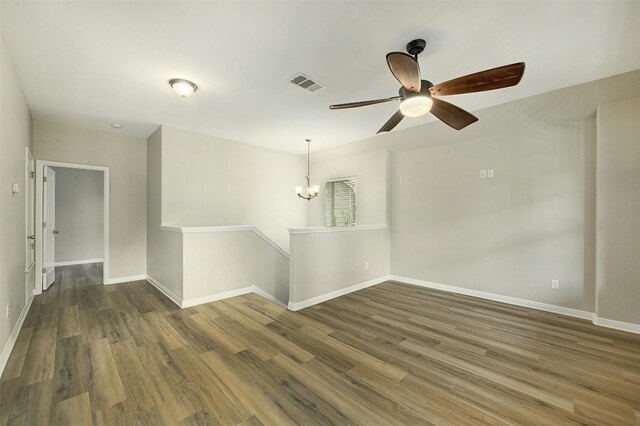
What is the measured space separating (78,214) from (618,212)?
421 inches

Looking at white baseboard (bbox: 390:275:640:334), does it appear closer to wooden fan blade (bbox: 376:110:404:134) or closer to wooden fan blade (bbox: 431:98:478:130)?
wooden fan blade (bbox: 431:98:478:130)

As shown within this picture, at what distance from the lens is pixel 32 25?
7.24 ft

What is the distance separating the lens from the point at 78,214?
23.2ft

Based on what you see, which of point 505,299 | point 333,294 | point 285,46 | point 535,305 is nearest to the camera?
point 285,46

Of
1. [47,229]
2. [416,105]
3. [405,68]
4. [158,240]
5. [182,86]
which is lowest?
[158,240]

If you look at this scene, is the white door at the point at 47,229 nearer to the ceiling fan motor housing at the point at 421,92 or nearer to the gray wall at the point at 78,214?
the gray wall at the point at 78,214

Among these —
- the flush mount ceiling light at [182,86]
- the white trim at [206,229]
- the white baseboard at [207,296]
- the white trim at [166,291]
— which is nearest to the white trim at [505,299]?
the white trim at [206,229]

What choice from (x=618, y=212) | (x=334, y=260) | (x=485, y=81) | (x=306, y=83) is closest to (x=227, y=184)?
(x=334, y=260)

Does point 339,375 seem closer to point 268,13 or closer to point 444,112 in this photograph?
point 444,112

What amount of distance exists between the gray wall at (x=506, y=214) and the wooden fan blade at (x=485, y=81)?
8.21ft

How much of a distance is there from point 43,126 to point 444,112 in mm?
6240

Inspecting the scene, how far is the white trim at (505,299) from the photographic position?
3568 millimetres

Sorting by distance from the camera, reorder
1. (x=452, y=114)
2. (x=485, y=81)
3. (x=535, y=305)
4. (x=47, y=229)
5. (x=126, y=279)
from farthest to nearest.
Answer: (x=126, y=279), (x=47, y=229), (x=535, y=305), (x=452, y=114), (x=485, y=81)

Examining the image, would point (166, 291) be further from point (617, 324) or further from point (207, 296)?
point (617, 324)
